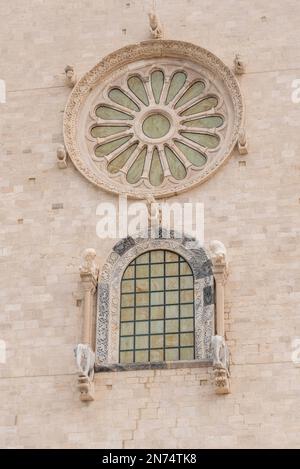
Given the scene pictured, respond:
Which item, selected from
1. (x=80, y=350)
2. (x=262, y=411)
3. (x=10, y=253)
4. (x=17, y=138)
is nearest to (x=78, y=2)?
(x=17, y=138)

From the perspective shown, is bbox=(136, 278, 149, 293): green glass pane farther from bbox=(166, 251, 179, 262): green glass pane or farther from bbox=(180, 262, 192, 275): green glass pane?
bbox=(180, 262, 192, 275): green glass pane

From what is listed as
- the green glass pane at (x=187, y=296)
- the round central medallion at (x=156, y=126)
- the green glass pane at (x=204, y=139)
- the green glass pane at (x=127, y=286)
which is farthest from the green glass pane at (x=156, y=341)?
the round central medallion at (x=156, y=126)

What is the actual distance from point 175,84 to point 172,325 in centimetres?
607

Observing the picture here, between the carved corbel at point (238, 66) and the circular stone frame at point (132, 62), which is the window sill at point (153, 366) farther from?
the carved corbel at point (238, 66)

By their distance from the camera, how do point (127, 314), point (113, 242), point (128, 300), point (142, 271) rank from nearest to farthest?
point (127, 314) < point (128, 300) < point (142, 271) < point (113, 242)

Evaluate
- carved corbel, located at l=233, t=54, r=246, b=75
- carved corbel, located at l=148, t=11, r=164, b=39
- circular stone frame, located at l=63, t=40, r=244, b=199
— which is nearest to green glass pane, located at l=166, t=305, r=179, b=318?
circular stone frame, located at l=63, t=40, r=244, b=199

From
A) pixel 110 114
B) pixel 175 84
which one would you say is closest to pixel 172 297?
pixel 110 114

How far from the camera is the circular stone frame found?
28547mm

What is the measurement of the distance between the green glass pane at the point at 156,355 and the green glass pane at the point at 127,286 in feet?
5.01

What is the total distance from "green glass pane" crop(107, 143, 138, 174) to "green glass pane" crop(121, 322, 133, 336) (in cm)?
390

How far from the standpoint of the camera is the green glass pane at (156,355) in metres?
26.8

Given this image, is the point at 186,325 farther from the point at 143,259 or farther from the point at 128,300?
the point at 143,259

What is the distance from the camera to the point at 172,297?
27.4 m
